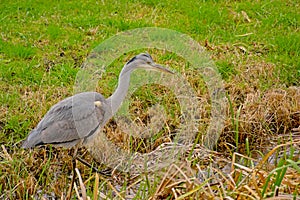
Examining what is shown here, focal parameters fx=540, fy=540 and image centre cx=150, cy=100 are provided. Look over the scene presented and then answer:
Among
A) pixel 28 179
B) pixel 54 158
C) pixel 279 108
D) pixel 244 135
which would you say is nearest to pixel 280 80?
pixel 279 108

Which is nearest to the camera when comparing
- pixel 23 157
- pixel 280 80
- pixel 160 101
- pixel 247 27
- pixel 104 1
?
pixel 23 157

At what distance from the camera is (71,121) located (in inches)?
147

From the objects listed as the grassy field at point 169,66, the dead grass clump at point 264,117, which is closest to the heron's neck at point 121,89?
the grassy field at point 169,66

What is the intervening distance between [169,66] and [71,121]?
6.23ft

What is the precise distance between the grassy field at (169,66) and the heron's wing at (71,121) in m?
0.26

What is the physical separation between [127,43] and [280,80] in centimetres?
173

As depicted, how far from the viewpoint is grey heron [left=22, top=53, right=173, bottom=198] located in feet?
12.0

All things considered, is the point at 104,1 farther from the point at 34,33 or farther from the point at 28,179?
the point at 28,179

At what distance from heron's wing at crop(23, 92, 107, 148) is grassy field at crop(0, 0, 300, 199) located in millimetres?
262

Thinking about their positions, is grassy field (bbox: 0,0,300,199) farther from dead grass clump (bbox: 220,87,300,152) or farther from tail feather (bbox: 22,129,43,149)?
tail feather (bbox: 22,129,43,149)

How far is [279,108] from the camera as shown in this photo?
15.0 feet

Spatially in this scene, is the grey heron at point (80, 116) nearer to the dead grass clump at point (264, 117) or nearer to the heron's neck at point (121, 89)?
the heron's neck at point (121, 89)

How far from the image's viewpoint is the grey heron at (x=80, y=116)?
3648 millimetres

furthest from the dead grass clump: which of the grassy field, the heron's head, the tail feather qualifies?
the tail feather
